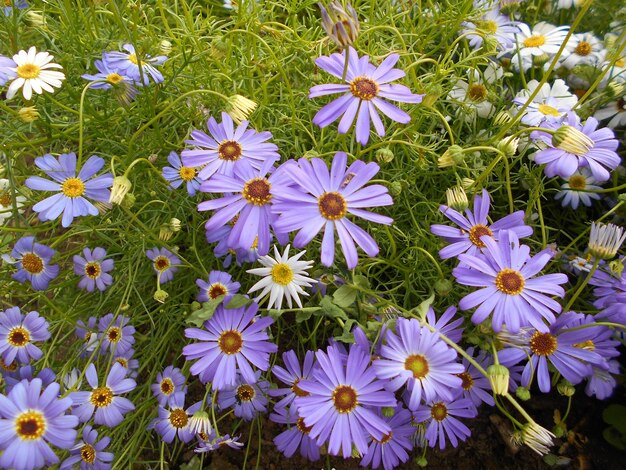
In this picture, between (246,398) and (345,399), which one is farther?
(246,398)

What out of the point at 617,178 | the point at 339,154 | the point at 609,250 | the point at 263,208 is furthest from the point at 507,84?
the point at 263,208

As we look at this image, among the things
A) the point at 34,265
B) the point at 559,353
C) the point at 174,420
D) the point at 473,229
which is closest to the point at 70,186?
the point at 34,265

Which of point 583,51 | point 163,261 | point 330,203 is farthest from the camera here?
point 583,51

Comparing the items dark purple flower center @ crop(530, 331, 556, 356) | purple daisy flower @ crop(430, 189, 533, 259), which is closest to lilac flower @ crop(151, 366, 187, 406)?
purple daisy flower @ crop(430, 189, 533, 259)

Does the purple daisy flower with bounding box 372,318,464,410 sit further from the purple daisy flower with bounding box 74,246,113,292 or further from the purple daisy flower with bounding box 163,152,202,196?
the purple daisy flower with bounding box 74,246,113,292

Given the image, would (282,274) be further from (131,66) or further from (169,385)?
(131,66)

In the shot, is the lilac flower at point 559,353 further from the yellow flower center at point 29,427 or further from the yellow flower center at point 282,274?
the yellow flower center at point 29,427

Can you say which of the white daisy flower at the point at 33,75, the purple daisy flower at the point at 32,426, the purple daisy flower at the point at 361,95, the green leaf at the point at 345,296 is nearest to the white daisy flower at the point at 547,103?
the purple daisy flower at the point at 361,95
